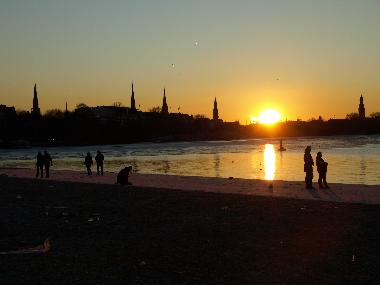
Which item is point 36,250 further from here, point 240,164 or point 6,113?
point 6,113

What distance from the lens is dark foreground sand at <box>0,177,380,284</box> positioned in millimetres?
7715

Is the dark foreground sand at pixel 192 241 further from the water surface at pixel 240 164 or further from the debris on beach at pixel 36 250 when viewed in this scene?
the water surface at pixel 240 164

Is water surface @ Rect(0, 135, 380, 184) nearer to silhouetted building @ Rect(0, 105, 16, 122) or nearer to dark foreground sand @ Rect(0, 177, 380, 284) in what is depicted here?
dark foreground sand @ Rect(0, 177, 380, 284)

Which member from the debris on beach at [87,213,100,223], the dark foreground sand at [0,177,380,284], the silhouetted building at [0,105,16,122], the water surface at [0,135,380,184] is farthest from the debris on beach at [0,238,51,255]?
the silhouetted building at [0,105,16,122]

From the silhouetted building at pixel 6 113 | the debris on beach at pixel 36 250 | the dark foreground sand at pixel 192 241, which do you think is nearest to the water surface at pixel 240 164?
the dark foreground sand at pixel 192 241

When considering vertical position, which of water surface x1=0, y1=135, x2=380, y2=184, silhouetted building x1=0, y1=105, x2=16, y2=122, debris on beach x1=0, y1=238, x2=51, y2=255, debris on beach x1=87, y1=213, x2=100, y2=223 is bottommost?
water surface x1=0, y1=135, x2=380, y2=184

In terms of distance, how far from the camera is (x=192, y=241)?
33.5 ft

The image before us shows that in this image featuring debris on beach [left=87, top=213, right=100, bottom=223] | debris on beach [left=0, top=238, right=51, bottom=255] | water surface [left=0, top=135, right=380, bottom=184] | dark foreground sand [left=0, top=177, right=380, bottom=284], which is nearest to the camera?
dark foreground sand [left=0, top=177, right=380, bottom=284]

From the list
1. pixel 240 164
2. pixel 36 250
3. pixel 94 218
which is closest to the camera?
pixel 36 250

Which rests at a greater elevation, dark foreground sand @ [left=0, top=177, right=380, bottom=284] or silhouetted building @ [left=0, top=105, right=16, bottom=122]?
silhouetted building @ [left=0, top=105, right=16, bottom=122]

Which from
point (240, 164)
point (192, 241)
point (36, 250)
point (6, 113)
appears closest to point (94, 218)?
point (36, 250)

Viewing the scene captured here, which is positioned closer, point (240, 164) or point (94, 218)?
point (94, 218)

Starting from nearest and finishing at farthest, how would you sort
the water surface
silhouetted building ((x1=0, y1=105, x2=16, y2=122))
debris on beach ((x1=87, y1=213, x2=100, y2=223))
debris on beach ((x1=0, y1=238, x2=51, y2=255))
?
debris on beach ((x1=0, y1=238, x2=51, y2=255))
debris on beach ((x1=87, y1=213, x2=100, y2=223))
the water surface
silhouetted building ((x1=0, y1=105, x2=16, y2=122))

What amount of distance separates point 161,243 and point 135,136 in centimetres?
17322
